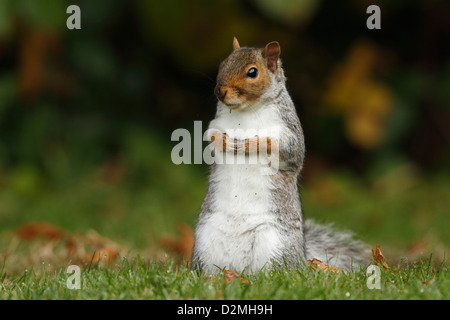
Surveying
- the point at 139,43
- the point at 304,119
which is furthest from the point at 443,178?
the point at 139,43

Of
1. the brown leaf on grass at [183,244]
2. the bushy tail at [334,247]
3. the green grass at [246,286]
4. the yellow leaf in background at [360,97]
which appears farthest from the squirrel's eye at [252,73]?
the yellow leaf in background at [360,97]

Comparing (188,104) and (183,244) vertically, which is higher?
(188,104)

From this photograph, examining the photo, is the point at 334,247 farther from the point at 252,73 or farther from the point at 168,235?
the point at 168,235

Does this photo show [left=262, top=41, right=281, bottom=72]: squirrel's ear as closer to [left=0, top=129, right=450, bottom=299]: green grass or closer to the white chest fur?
the white chest fur

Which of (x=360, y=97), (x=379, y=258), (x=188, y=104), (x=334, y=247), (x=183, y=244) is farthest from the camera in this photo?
(x=188, y=104)

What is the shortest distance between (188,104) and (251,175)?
4686mm

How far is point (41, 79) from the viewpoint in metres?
7.48

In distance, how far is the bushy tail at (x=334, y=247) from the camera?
13.2ft

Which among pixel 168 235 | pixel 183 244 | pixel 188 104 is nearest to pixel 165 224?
pixel 168 235

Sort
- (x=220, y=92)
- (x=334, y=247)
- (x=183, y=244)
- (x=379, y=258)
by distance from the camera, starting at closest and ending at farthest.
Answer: (x=220, y=92) → (x=379, y=258) → (x=334, y=247) → (x=183, y=244)

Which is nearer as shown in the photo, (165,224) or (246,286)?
(246,286)

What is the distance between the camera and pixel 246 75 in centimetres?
346

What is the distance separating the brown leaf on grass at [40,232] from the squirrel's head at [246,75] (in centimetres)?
214

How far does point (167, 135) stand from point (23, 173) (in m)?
1.59
